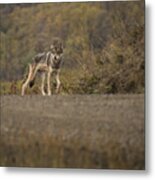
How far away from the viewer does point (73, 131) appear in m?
1.59

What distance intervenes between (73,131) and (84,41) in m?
0.31

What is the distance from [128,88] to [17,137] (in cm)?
42

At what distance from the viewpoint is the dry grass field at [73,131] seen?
1.57 meters

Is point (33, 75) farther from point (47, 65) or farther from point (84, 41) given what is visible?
point (84, 41)

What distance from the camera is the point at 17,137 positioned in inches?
63.9

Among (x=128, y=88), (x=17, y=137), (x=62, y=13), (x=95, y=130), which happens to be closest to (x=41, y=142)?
(x=17, y=137)

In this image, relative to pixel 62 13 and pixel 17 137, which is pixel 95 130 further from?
pixel 62 13

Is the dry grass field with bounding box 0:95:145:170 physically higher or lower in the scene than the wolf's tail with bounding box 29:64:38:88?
lower

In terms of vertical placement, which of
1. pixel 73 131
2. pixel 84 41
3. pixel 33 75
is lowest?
pixel 73 131

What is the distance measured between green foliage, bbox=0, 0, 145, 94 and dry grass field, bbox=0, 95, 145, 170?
2.1 inches

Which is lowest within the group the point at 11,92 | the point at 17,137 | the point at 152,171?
the point at 152,171

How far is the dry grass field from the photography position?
157 centimetres

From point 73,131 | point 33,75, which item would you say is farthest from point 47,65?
point 73,131

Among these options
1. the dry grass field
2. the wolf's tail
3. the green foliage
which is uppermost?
the green foliage
